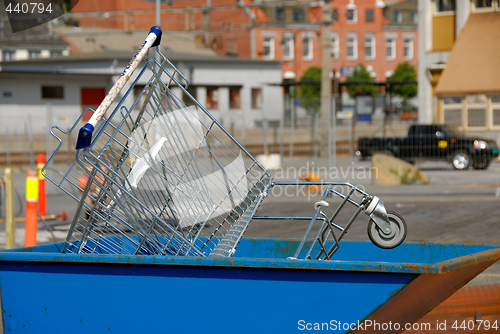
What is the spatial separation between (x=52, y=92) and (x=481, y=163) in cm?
3018

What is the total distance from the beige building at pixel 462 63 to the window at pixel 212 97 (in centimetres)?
2174

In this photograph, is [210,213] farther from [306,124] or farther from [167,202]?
[306,124]

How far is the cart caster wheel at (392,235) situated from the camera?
4.18m

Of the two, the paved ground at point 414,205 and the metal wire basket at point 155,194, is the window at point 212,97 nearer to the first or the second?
the paved ground at point 414,205

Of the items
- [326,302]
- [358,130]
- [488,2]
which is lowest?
[358,130]

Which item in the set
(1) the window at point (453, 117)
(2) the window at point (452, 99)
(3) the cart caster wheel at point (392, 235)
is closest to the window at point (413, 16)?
(2) the window at point (452, 99)

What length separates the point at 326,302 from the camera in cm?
336

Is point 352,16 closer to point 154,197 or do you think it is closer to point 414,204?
point 414,204

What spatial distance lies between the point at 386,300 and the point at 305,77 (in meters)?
62.4

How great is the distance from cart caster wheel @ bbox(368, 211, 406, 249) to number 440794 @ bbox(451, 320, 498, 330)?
811 millimetres

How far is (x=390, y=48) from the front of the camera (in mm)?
75438

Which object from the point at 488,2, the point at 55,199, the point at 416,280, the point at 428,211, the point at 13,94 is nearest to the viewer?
the point at 416,280

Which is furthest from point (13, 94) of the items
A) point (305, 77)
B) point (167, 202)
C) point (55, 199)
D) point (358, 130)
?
point (167, 202)

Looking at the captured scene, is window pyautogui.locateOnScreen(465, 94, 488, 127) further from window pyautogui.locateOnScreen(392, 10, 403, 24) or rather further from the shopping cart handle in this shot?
window pyautogui.locateOnScreen(392, 10, 403, 24)
